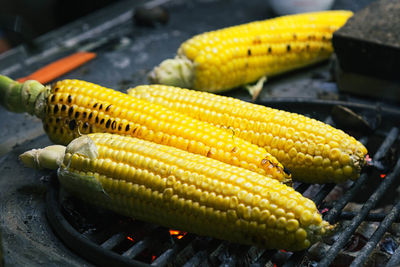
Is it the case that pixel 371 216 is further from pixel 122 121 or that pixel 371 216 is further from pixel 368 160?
pixel 122 121

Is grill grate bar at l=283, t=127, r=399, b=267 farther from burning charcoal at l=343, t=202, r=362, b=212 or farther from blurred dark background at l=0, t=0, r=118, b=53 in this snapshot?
blurred dark background at l=0, t=0, r=118, b=53

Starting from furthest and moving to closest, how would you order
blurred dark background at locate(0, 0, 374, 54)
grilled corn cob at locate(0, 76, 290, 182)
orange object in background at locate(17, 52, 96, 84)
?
blurred dark background at locate(0, 0, 374, 54) → orange object in background at locate(17, 52, 96, 84) → grilled corn cob at locate(0, 76, 290, 182)

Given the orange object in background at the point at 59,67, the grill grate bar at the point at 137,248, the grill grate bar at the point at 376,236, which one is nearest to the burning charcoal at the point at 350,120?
the grill grate bar at the point at 376,236

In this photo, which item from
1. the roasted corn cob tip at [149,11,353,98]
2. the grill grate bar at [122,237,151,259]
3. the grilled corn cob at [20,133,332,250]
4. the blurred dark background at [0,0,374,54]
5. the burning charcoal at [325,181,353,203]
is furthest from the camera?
the blurred dark background at [0,0,374,54]

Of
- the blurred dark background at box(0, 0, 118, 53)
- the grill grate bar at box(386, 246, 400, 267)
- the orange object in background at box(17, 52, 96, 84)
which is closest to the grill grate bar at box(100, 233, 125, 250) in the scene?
the grill grate bar at box(386, 246, 400, 267)

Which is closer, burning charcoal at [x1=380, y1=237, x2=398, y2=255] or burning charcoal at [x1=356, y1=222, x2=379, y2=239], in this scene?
burning charcoal at [x1=380, y1=237, x2=398, y2=255]

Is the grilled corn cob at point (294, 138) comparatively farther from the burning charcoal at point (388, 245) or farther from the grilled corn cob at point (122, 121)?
the burning charcoal at point (388, 245)
